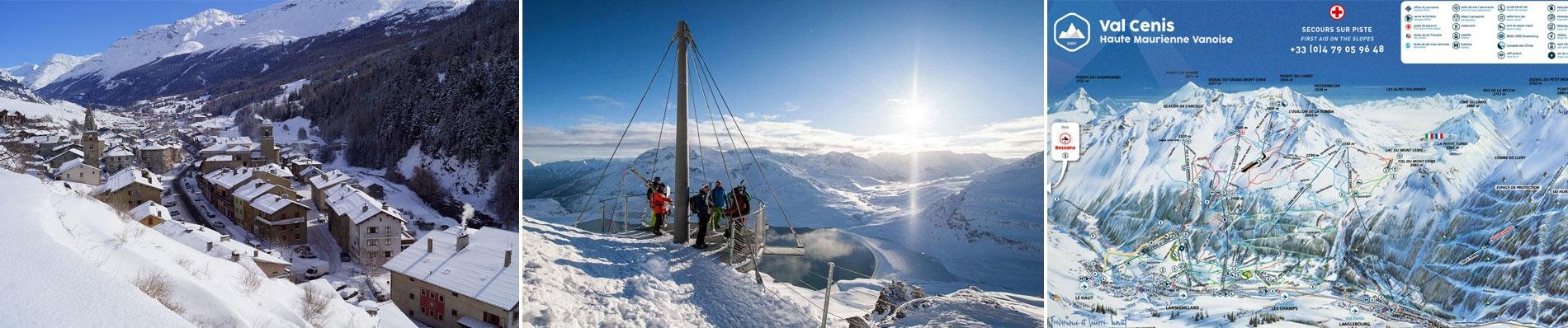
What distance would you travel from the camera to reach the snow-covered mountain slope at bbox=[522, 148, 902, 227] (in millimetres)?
3730

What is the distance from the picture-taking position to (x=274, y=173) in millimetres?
25141

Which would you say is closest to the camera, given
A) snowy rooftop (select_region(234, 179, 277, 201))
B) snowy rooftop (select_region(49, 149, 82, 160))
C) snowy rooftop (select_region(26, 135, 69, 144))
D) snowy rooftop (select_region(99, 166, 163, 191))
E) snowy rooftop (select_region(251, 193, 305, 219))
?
snowy rooftop (select_region(99, 166, 163, 191))

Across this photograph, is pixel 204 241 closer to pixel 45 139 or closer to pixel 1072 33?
pixel 45 139

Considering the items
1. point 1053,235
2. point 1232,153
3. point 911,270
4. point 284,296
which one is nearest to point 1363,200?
point 1232,153

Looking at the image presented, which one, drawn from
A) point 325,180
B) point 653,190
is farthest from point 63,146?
point 653,190

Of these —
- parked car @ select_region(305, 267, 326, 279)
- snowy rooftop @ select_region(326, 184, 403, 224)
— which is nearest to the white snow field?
parked car @ select_region(305, 267, 326, 279)

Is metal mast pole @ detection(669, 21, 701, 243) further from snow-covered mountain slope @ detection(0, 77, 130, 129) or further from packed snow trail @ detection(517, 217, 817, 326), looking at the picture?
snow-covered mountain slope @ detection(0, 77, 130, 129)

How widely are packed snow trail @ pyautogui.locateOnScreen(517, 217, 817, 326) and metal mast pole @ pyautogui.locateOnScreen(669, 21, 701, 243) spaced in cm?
28

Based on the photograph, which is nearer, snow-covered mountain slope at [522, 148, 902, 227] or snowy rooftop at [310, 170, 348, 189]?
snow-covered mountain slope at [522, 148, 902, 227]

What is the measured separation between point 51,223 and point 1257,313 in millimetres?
7363

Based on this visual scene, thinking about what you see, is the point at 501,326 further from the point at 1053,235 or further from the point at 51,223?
the point at 1053,235

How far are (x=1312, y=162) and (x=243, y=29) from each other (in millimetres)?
75038

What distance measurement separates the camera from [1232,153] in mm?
3359

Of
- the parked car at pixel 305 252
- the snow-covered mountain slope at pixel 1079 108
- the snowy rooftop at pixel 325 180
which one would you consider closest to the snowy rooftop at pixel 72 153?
the snowy rooftop at pixel 325 180
